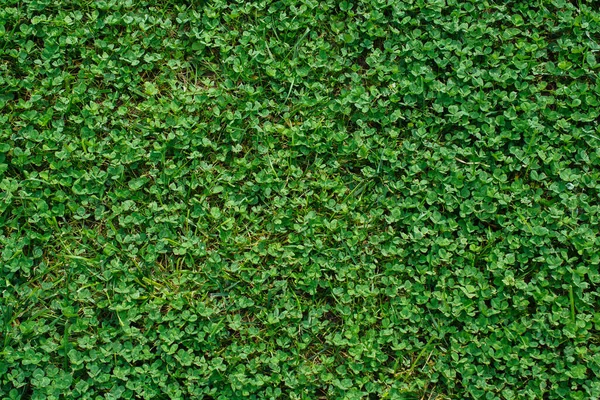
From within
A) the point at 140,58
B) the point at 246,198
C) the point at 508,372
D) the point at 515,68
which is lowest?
the point at 508,372

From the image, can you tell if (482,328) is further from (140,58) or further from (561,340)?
(140,58)

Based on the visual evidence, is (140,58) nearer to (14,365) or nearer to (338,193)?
(338,193)

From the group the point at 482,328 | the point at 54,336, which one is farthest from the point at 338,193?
the point at 54,336

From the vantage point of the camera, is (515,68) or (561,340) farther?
(515,68)

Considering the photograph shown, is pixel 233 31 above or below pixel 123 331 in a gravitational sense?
above

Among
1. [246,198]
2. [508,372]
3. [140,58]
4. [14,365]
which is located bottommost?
[14,365]

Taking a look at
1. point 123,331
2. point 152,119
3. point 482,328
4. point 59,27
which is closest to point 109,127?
point 152,119
